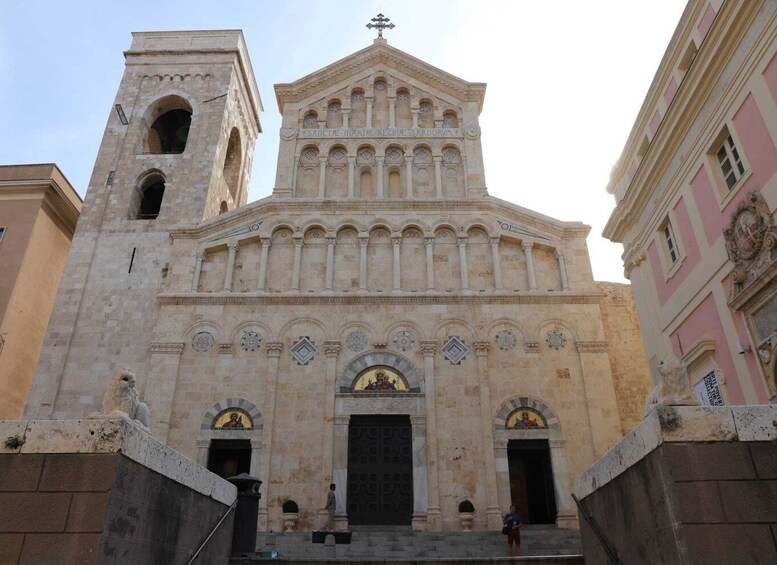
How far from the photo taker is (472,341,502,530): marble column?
18.2m

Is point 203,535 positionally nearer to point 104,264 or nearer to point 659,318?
point 659,318

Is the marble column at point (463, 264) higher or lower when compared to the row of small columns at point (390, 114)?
lower

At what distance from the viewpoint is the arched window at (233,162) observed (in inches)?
1255

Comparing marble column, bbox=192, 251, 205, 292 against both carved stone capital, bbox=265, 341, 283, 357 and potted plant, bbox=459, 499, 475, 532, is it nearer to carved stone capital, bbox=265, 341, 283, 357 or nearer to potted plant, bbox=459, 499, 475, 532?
carved stone capital, bbox=265, 341, 283, 357

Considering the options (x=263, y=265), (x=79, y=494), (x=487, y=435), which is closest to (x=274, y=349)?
(x=263, y=265)

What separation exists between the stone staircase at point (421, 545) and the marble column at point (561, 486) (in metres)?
0.94

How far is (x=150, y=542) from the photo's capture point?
7.74 metres

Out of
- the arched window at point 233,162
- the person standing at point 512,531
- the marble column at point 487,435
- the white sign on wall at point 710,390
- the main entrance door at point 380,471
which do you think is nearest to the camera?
the white sign on wall at point 710,390

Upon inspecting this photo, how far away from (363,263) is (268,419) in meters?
6.53

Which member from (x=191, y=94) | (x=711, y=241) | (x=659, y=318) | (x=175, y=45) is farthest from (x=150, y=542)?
(x=175, y=45)

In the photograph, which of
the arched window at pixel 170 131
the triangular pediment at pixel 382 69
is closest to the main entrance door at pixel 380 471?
the triangular pediment at pixel 382 69

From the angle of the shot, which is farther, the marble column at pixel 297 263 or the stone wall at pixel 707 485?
the marble column at pixel 297 263

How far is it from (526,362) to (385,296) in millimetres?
5387

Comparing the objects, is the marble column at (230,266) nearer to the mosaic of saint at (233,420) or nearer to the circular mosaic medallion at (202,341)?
the circular mosaic medallion at (202,341)
